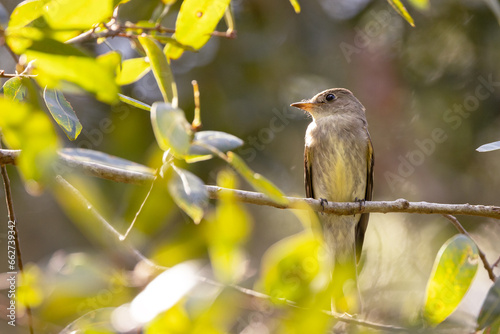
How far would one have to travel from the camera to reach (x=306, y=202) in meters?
2.47

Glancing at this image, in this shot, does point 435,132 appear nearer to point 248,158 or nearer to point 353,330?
point 248,158

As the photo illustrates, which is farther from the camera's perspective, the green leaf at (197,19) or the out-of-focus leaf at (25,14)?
the green leaf at (197,19)

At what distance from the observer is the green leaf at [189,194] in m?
1.14

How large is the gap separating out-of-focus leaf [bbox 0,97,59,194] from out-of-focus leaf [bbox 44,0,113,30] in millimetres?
195

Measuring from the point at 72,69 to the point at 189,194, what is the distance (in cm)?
31

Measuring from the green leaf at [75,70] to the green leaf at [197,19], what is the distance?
66 cm

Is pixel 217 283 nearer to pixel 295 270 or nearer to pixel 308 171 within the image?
pixel 295 270

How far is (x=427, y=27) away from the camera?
221 inches

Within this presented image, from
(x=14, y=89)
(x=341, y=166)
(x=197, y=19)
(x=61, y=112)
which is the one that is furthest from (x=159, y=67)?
(x=341, y=166)

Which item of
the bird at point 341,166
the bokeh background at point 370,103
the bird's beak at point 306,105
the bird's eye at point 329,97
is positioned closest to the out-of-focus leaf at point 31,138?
the bird at point 341,166

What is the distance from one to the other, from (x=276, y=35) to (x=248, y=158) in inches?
50.6

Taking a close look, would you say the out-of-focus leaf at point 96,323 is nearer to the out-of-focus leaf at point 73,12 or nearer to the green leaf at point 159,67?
the out-of-focus leaf at point 73,12

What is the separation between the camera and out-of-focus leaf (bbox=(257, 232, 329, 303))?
98cm

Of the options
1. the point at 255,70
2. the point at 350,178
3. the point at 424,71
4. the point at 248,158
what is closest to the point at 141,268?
the point at 350,178
